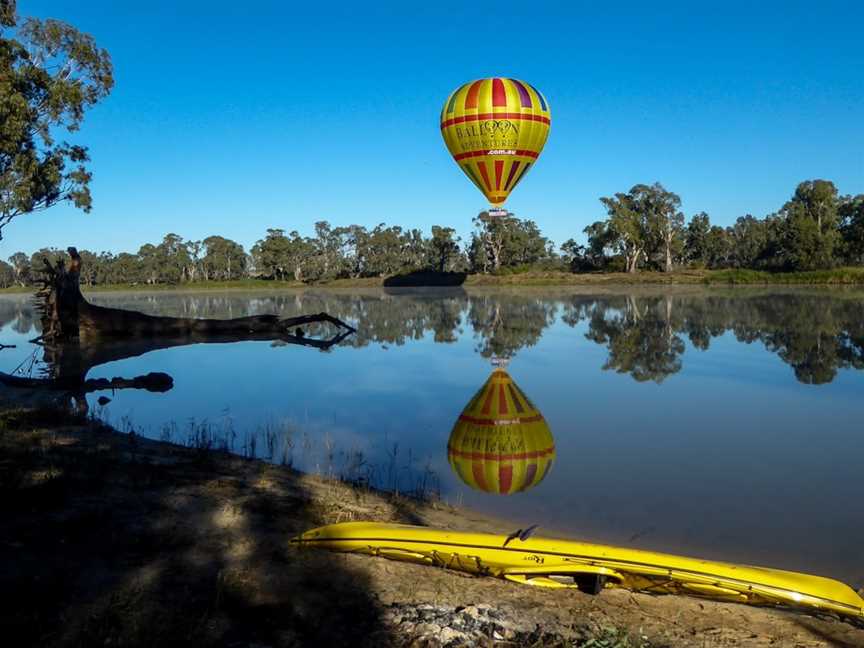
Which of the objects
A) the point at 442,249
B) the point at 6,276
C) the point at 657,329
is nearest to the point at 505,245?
the point at 442,249

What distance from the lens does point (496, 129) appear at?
2325 cm

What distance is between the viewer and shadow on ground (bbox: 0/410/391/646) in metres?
3.69

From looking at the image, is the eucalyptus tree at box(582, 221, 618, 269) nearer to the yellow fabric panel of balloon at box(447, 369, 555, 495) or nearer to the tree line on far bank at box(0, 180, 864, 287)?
the tree line on far bank at box(0, 180, 864, 287)

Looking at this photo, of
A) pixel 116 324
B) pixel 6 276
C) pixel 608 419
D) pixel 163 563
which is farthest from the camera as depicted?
pixel 6 276

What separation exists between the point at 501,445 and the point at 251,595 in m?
5.34

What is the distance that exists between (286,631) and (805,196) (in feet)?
306

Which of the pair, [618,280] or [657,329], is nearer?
[657,329]

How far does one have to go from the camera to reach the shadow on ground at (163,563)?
369 centimetres

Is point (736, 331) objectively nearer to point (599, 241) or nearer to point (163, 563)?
point (163, 563)

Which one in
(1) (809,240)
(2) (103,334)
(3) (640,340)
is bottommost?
(3) (640,340)

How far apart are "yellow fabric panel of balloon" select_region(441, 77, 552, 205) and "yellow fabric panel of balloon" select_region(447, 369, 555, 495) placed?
13.2 metres

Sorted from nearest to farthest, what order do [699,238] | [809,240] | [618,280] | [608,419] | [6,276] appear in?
[608,419], [809,240], [618,280], [699,238], [6,276]

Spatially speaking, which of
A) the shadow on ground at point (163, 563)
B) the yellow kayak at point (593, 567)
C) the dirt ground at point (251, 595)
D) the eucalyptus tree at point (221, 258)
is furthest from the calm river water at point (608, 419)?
the eucalyptus tree at point (221, 258)

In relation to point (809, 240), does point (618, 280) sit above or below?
below
